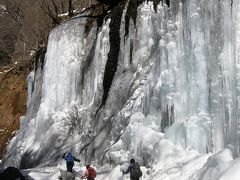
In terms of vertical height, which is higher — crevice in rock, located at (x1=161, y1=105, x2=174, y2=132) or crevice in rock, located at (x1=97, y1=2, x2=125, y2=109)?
crevice in rock, located at (x1=97, y1=2, x2=125, y2=109)

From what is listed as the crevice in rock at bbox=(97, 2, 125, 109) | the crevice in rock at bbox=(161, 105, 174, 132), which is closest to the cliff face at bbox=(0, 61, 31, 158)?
the crevice in rock at bbox=(97, 2, 125, 109)

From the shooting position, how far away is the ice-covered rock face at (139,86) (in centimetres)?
1277

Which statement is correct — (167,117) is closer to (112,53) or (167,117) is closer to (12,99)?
(112,53)

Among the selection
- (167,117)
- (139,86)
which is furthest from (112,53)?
(167,117)

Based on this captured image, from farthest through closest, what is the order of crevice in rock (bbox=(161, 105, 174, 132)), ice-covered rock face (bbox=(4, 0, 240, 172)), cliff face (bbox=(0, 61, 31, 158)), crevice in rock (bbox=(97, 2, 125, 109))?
cliff face (bbox=(0, 61, 31, 158))
crevice in rock (bbox=(97, 2, 125, 109))
crevice in rock (bbox=(161, 105, 174, 132))
ice-covered rock face (bbox=(4, 0, 240, 172))

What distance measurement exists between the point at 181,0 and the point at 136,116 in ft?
12.3

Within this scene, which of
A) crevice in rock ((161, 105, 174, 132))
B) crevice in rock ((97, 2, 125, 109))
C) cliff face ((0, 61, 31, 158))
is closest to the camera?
crevice in rock ((161, 105, 174, 132))

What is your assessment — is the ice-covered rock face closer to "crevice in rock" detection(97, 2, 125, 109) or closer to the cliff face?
"crevice in rock" detection(97, 2, 125, 109)

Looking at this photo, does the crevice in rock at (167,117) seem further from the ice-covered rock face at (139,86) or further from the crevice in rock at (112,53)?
the crevice in rock at (112,53)

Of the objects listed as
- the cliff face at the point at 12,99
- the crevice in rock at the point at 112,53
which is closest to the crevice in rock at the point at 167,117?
the crevice in rock at the point at 112,53

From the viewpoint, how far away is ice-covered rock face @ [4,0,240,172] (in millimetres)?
12766

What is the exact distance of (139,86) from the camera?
1603 centimetres

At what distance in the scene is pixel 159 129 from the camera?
1451 centimetres

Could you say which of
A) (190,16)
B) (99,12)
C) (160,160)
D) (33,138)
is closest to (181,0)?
(190,16)
